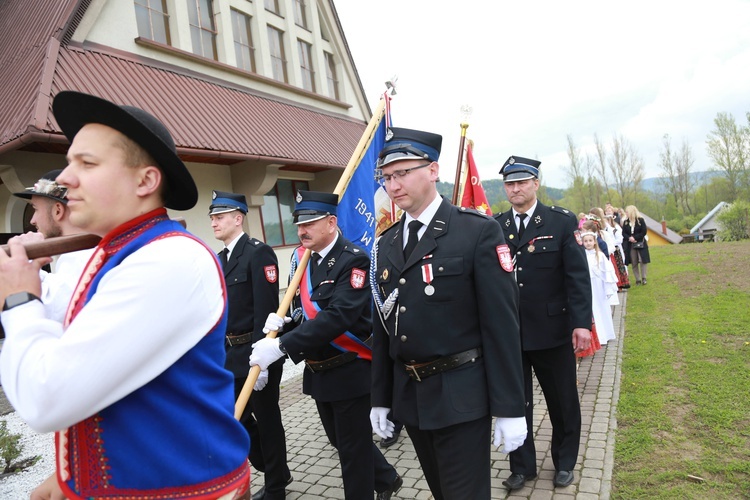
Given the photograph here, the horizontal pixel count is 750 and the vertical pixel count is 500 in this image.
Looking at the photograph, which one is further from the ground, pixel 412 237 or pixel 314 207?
pixel 314 207

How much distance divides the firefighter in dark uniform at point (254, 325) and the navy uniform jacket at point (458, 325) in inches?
67.5

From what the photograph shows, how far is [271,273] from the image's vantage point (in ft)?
13.8

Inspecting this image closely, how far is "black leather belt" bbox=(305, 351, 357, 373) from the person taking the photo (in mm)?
3582

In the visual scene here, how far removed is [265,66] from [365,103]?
4.58 m

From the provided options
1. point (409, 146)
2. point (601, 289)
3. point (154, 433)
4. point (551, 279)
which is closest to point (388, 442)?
point (551, 279)

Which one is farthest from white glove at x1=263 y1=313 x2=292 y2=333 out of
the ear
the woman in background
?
the woman in background

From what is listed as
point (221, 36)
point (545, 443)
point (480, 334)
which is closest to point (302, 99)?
point (221, 36)

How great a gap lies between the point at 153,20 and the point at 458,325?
11.2 metres

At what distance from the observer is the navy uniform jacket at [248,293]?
162 inches

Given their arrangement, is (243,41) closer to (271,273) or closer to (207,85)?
(207,85)

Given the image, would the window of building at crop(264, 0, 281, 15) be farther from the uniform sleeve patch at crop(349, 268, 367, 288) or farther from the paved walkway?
the uniform sleeve patch at crop(349, 268, 367, 288)

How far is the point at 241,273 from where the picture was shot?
13.9 feet

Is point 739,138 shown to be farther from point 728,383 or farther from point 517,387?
point 517,387

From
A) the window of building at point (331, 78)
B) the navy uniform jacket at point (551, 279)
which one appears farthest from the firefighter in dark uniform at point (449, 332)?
the window of building at point (331, 78)
